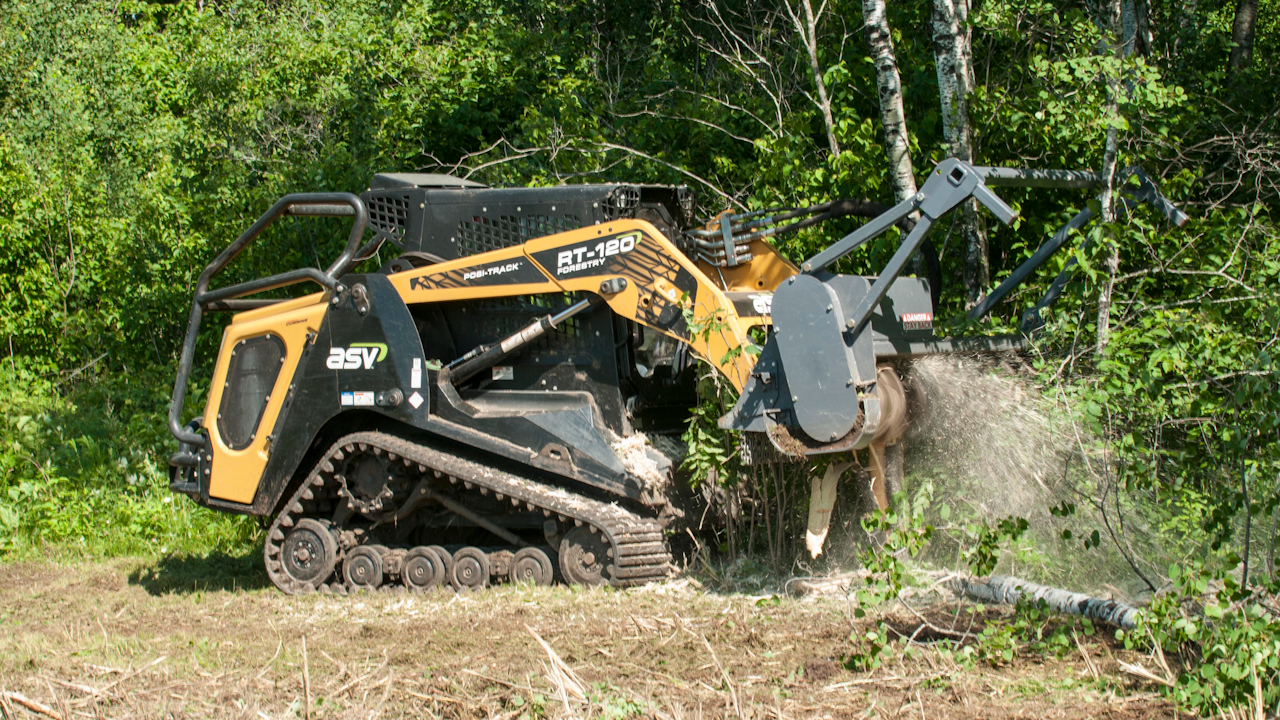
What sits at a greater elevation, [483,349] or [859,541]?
[483,349]

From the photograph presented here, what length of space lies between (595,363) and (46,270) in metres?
10.2

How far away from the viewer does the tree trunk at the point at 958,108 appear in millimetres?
7922

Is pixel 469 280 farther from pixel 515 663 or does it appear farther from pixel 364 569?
pixel 515 663

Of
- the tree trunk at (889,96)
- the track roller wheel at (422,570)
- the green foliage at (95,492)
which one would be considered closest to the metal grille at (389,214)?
the track roller wheel at (422,570)

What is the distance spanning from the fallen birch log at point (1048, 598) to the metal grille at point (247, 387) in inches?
162

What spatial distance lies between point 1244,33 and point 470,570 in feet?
26.0

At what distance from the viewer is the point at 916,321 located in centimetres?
595

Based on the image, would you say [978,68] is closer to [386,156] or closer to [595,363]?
[595,363]

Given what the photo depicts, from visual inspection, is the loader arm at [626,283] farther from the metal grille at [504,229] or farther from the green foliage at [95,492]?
the green foliage at [95,492]

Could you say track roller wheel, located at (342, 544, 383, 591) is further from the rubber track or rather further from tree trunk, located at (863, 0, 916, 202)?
tree trunk, located at (863, 0, 916, 202)

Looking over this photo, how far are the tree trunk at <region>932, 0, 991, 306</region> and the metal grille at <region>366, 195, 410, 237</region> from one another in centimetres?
372

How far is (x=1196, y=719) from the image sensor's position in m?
3.71

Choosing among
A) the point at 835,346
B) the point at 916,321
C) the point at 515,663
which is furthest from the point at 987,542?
the point at 515,663

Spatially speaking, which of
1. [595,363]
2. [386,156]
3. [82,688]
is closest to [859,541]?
[595,363]
